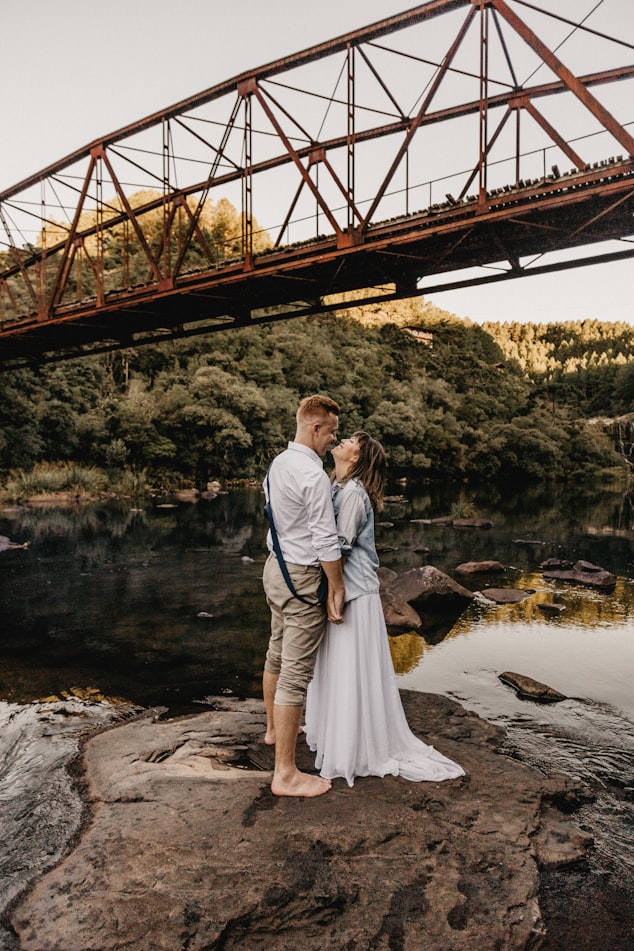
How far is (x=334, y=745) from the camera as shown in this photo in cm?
381

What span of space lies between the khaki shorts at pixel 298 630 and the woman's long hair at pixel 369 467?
65cm

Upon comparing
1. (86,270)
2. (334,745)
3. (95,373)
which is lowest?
(334,745)

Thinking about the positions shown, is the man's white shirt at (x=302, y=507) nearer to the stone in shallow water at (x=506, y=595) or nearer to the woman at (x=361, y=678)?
the woman at (x=361, y=678)

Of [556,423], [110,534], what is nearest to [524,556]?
[110,534]

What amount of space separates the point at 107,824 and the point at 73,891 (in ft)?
1.80

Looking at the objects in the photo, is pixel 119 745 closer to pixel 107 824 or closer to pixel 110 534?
pixel 107 824

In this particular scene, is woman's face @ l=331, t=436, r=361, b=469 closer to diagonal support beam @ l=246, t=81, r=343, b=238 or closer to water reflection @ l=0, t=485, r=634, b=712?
water reflection @ l=0, t=485, r=634, b=712

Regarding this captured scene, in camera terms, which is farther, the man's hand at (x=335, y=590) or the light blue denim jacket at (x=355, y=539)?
the light blue denim jacket at (x=355, y=539)

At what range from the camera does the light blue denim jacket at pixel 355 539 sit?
12.7 ft

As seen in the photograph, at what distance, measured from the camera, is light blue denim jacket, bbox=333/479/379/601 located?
3.88 metres

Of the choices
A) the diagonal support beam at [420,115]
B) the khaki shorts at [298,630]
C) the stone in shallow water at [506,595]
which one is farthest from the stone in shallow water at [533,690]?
the diagonal support beam at [420,115]

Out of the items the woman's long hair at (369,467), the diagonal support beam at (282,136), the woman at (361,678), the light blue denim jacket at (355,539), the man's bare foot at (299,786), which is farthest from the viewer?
the diagonal support beam at (282,136)

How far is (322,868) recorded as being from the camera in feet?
9.59

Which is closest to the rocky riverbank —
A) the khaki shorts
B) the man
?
the man
